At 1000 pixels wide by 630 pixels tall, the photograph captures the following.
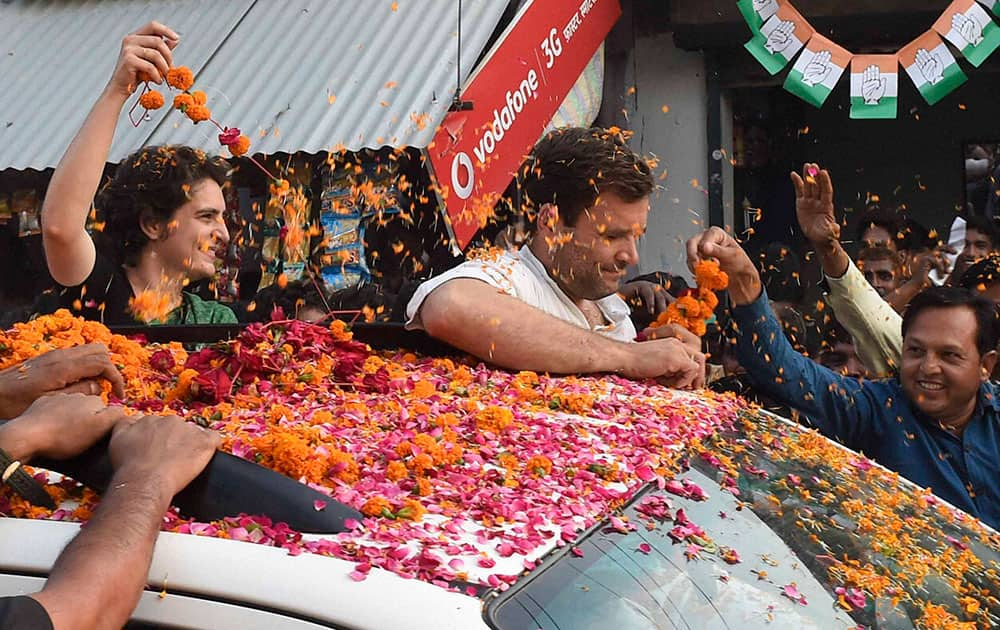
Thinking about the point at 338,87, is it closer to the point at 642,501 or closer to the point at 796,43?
the point at 796,43

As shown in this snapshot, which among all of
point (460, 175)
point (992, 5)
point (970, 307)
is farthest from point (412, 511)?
point (992, 5)

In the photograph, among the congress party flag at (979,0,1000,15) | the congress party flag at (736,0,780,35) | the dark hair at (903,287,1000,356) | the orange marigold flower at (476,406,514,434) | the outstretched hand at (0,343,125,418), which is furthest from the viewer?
the congress party flag at (736,0,780,35)

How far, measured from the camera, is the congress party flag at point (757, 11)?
24.1 feet

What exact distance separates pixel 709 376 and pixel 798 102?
6.61 meters

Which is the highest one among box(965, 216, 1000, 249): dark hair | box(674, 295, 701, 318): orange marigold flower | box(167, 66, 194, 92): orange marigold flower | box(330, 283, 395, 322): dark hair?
box(167, 66, 194, 92): orange marigold flower

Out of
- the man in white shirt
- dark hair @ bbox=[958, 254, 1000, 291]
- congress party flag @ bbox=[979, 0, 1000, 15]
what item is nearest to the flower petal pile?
the man in white shirt

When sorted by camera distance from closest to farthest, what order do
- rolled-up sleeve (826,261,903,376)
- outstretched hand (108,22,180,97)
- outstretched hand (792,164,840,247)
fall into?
outstretched hand (108,22,180,97) → outstretched hand (792,164,840,247) → rolled-up sleeve (826,261,903,376)

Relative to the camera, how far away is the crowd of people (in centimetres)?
259

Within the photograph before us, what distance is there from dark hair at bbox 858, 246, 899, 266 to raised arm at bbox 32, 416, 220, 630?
201 inches

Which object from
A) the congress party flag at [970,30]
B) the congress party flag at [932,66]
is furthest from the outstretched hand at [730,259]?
the congress party flag at [970,30]

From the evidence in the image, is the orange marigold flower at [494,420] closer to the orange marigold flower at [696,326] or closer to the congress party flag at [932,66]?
the orange marigold flower at [696,326]

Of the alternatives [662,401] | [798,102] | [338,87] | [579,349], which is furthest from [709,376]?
[798,102]

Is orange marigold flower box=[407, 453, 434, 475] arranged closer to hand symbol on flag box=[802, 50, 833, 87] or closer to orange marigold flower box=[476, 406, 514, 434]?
orange marigold flower box=[476, 406, 514, 434]

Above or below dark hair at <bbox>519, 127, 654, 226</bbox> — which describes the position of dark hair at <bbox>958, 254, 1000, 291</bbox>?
below
